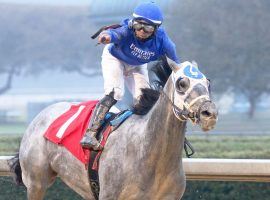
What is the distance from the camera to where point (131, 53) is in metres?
6.38

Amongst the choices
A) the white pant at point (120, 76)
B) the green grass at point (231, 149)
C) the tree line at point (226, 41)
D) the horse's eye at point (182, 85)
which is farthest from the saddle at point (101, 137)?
the tree line at point (226, 41)

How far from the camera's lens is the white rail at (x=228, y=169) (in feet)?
24.5

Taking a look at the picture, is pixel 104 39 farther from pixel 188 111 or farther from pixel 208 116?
pixel 208 116

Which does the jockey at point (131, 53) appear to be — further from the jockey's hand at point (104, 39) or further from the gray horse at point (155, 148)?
the gray horse at point (155, 148)

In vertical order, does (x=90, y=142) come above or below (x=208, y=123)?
below

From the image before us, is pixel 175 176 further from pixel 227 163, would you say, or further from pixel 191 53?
pixel 191 53

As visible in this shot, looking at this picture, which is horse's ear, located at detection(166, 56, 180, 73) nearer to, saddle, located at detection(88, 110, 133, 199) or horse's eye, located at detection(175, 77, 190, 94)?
horse's eye, located at detection(175, 77, 190, 94)

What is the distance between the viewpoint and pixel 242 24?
85.0 feet

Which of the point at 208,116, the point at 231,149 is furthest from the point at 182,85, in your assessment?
the point at 231,149

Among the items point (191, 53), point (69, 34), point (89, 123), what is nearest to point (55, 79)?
point (69, 34)

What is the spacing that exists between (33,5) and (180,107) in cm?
2482

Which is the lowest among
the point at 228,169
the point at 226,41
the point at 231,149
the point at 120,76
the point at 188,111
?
the point at 226,41

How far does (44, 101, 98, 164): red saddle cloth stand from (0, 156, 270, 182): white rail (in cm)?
129

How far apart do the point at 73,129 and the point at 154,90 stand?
0.80 meters
